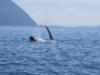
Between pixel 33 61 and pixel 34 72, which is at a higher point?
pixel 33 61

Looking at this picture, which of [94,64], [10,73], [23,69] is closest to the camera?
[10,73]

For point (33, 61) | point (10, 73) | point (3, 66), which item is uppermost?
point (33, 61)

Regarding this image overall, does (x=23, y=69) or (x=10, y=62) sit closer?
(x=23, y=69)

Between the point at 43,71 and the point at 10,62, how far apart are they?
7.86m

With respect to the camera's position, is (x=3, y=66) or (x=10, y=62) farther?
(x=10, y=62)

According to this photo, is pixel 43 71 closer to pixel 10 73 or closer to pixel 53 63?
pixel 10 73

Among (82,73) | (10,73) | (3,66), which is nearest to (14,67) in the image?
(3,66)

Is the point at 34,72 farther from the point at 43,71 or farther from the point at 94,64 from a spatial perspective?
the point at 94,64

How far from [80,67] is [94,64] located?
308 cm

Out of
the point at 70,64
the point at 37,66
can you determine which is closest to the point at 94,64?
the point at 70,64

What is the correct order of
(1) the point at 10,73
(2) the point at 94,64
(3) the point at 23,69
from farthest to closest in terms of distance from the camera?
(2) the point at 94,64, (3) the point at 23,69, (1) the point at 10,73

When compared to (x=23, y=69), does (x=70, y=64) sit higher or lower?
higher

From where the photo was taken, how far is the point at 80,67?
137ft

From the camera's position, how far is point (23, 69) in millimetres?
39812
